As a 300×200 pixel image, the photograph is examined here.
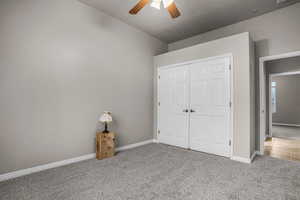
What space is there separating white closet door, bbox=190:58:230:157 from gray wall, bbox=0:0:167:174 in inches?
60.3

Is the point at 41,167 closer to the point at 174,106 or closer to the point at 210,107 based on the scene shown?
the point at 174,106

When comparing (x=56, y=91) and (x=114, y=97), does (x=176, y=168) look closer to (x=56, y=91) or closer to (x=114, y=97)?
(x=114, y=97)

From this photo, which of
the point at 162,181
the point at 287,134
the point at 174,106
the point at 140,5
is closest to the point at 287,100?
the point at 287,134

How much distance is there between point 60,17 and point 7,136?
6.92 ft

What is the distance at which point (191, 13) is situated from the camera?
3.25 metres

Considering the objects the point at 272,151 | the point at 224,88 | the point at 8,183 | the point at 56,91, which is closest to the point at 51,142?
the point at 8,183

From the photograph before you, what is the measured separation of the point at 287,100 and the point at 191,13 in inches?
286

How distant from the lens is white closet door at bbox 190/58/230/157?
307cm

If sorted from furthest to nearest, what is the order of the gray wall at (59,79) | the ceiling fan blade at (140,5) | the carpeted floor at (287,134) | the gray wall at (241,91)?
the carpeted floor at (287,134)
the gray wall at (241,91)
the gray wall at (59,79)
the ceiling fan blade at (140,5)

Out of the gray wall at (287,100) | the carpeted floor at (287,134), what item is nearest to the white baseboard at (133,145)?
the carpeted floor at (287,134)

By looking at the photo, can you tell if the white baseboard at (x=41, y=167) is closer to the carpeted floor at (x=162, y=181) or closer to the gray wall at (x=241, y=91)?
the carpeted floor at (x=162, y=181)

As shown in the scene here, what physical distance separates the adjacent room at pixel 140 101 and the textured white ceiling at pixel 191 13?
0.09ft

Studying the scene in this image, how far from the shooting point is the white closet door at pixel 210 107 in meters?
3.07

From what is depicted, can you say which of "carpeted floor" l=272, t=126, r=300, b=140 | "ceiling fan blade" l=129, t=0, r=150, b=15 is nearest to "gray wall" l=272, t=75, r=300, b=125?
"carpeted floor" l=272, t=126, r=300, b=140
